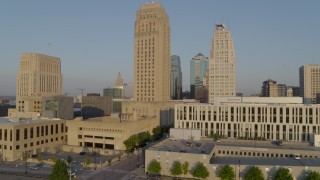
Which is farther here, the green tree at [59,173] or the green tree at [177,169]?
the green tree at [177,169]

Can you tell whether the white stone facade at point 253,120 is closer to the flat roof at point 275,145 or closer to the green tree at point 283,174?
the flat roof at point 275,145

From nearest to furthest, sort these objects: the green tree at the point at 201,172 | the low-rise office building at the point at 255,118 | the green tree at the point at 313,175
→ the green tree at the point at 313,175, the green tree at the point at 201,172, the low-rise office building at the point at 255,118

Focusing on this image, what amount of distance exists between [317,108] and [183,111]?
178 ft

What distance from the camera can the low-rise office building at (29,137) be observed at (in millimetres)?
108800

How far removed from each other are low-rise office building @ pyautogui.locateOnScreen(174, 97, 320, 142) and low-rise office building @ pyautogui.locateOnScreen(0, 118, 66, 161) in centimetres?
5230

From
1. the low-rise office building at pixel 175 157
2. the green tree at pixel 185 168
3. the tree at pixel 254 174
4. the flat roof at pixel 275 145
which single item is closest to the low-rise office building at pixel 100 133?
the low-rise office building at pixel 175 157

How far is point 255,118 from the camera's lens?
12938 cm

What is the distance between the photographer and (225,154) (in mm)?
100062

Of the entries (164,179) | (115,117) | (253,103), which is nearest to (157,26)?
(115,117)

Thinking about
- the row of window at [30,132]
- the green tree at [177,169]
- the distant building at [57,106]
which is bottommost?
the green tree at [177,169]

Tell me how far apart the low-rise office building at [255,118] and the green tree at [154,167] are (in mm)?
55745

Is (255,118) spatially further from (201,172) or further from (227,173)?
(201,172)

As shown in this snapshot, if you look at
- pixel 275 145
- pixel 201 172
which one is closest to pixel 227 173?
pixel 201 172

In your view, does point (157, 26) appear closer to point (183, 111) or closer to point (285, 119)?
point (183, 111)
